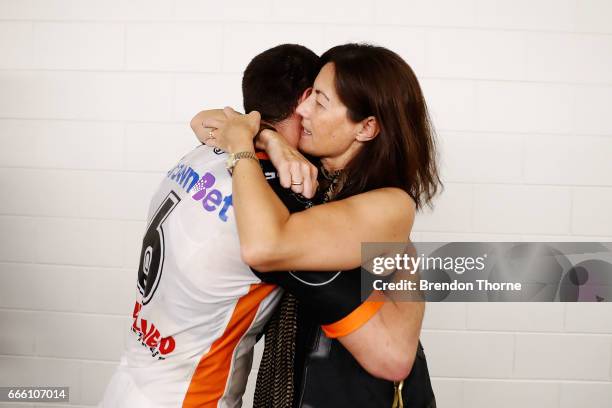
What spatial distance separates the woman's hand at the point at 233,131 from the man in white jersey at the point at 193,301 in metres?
0.03

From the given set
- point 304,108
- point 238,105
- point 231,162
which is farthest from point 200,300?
point 238,105

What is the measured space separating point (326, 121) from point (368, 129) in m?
0.09

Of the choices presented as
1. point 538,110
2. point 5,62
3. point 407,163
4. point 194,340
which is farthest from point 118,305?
Answer: point 538,110

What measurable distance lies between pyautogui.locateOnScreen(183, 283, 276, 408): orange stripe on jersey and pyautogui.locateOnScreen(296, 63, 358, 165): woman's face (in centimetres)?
36

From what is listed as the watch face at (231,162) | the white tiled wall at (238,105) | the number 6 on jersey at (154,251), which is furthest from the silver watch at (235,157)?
the white tiled wall at (238,105)

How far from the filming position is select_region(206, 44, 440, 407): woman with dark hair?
3.39 ft

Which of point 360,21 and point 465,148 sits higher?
point 360,21

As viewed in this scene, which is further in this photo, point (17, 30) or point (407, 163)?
point (17, 30)

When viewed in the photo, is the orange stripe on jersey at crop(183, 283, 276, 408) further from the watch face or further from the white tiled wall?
the white tiled wall

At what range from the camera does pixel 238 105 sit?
242 centimetres

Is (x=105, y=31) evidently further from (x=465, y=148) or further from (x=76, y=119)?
(x=465, y=148)

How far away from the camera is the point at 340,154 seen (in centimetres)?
139

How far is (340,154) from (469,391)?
1.56 meters

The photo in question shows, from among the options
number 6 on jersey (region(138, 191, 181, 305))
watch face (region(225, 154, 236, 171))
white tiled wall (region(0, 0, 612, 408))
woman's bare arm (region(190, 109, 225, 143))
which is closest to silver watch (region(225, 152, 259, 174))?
watch face (region(225, 154, 236, 171))
